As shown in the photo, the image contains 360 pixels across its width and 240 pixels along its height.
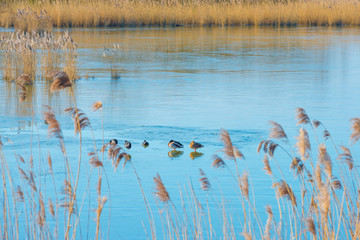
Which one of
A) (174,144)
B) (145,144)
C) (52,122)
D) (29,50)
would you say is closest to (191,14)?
(29,50)

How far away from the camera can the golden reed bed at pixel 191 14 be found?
25516 mm

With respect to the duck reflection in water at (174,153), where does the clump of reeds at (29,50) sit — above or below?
above

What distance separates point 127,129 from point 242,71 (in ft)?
19.8

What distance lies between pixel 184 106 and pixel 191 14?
17.8 metres

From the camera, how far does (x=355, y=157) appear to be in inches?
224

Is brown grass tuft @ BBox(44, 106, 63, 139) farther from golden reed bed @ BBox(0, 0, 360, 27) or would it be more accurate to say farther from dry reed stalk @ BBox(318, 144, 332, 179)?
golden reed bed @ BBox(0, 0, 360, 27)

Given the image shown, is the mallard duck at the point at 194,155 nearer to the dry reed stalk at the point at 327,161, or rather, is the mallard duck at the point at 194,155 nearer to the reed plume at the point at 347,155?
the reed plume at the point at 347,155

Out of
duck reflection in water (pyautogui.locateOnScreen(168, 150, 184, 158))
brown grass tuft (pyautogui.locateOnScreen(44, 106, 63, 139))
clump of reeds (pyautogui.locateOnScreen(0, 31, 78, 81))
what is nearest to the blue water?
duck reflection in water (pyautogui.locateOnScreen(168, 150, 184, 158))

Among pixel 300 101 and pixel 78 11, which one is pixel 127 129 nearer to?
pixel 300 101

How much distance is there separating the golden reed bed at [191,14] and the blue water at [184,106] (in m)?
7.08

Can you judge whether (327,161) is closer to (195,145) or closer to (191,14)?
(195,145)

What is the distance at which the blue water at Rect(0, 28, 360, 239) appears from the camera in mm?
5117

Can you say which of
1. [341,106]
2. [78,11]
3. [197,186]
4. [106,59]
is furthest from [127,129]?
[78,11]

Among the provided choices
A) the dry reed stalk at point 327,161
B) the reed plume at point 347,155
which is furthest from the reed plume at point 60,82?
the reed plume at point 347,155
